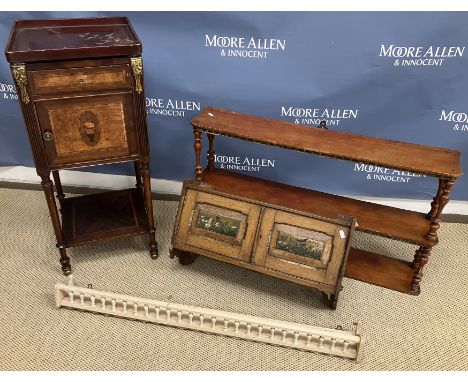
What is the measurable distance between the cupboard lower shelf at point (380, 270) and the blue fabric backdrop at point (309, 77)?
0.55 m

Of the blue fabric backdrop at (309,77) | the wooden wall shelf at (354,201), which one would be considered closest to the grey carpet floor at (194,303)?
the wooden wall shelf at (354,201)

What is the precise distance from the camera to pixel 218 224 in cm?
231

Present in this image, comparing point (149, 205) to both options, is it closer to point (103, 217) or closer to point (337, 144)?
point (103, 217)

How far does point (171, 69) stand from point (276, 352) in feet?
5.48

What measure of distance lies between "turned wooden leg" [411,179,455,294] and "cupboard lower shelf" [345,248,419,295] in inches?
2.2

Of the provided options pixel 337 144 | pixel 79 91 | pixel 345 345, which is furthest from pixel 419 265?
pixel 79 91

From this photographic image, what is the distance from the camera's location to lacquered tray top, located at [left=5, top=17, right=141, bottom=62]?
1851mm

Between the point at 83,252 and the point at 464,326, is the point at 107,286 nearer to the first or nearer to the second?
the point at 83,252

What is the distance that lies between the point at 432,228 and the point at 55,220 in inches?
77.2

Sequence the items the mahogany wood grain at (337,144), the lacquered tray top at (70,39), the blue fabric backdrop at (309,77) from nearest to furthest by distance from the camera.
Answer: the lacquered tray top at (70,39) < the mahogany wood grain at (337,144) < the blue fabric backdrop at (309,77)

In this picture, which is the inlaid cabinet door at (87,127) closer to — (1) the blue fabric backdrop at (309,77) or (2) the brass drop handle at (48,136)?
(2) the brass drop handle at (48,136)

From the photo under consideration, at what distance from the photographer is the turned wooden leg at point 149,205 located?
91.3 inches

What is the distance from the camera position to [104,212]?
270 centimetres

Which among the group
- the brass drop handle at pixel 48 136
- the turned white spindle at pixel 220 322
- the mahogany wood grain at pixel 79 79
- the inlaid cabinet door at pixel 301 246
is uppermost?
the mahogany wood grain at pixel 79 79
